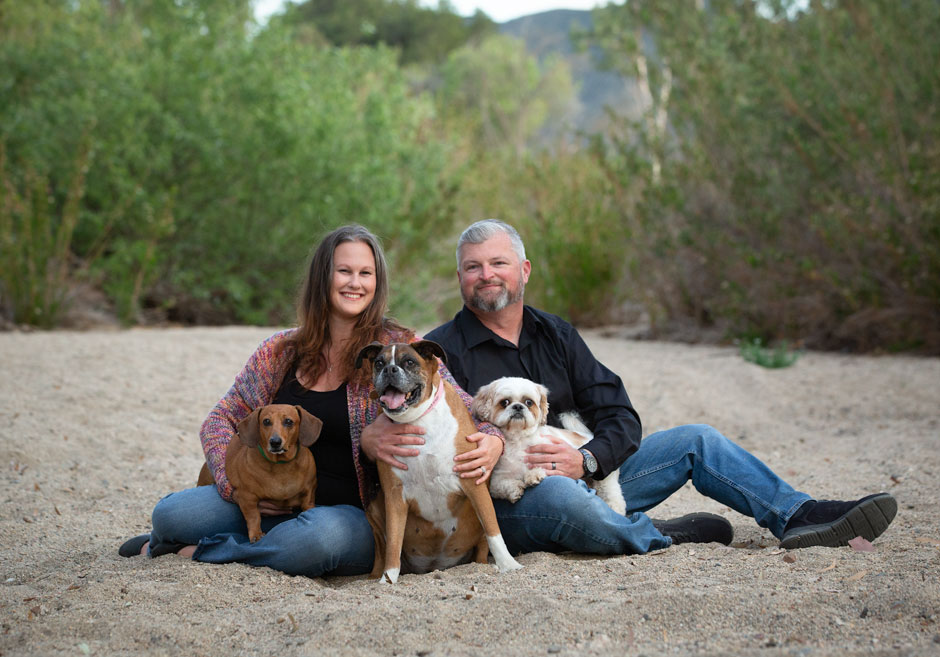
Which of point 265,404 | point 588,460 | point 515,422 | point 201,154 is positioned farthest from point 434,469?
point 201,154

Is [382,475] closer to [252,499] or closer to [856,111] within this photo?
[252,499]

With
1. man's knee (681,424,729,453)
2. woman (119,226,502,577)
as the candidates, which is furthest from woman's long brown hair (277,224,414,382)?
man's knee (681,424,729,453)

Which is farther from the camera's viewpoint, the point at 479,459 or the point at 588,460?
the point at 588,460

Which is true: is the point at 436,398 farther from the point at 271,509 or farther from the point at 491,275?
the point at 271,509

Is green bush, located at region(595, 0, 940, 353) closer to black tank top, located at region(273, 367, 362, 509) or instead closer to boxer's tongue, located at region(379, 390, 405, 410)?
black tank top, located at region(273, 367, 362, 509)

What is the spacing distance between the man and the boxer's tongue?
42 cm

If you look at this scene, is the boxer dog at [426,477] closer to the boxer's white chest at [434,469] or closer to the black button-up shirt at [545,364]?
the boxer's white chest at [434,469]

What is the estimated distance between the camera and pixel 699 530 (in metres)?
4.39

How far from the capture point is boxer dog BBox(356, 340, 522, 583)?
3.78m

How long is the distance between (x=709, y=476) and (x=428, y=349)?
1580mm

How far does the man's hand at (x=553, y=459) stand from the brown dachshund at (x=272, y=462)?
102 cm

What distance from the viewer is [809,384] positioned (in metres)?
9.09

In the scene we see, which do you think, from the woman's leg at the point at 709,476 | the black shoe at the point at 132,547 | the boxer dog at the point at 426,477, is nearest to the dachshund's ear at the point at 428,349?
the boxer dog at the point at 426,477

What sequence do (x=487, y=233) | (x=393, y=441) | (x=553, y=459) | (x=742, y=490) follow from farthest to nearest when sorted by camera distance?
(x=487, y=233), (x=742, y=490), (x=553, y=459), (x=393, y=441)
